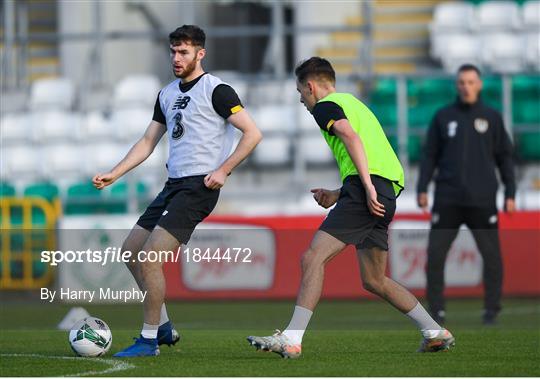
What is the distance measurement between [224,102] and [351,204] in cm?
101

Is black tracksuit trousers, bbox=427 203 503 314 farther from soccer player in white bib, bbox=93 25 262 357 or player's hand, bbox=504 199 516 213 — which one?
soccer player in white bib, bbox=93 25 262 357

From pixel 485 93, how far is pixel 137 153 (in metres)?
10.4

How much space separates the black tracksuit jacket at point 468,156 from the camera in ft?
36.5

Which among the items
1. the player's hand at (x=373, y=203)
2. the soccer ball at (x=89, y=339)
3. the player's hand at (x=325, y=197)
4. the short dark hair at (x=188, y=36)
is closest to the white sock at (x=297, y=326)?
the player's hand at (x=373, y=203)

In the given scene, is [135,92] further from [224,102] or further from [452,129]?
[224,102]

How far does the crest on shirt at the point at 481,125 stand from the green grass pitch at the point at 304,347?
167cm

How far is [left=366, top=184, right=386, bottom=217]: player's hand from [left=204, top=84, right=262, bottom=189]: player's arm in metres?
0.78

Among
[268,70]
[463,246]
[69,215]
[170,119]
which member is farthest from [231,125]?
[268,70]

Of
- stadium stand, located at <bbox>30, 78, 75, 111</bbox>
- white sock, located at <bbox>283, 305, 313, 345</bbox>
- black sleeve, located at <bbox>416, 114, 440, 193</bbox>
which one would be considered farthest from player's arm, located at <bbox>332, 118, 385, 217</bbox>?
stadium stand, located at <bbox>30, 78, 75, 111</bbox>

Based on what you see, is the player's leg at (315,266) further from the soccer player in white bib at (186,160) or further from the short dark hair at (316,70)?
the short dark hair at (316,70)

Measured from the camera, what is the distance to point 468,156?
11.2m

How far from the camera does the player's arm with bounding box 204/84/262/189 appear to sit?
7707 millimetres

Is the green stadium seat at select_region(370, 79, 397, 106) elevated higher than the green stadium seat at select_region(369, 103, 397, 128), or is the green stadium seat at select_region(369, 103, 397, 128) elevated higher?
the green stadium seat at select_region(370, 79, 397, 106)

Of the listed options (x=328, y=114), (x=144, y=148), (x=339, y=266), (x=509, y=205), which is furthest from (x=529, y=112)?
(x=328, y=114)
